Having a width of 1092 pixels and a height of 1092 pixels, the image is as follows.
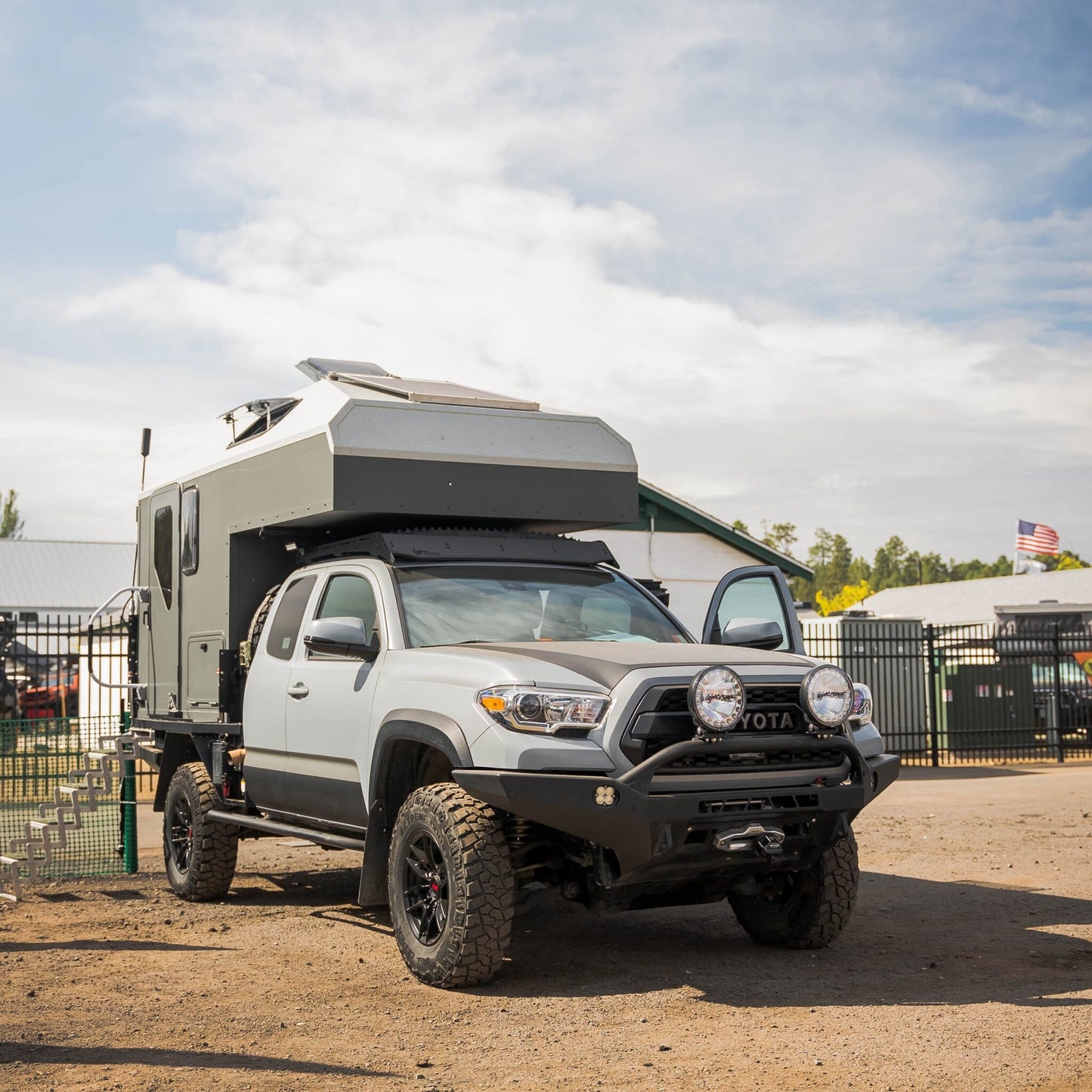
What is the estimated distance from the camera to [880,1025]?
213 inches

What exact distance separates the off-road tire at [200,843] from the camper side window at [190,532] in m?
1.40

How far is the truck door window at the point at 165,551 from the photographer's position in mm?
9930

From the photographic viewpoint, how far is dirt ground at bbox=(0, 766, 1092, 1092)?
490 cm

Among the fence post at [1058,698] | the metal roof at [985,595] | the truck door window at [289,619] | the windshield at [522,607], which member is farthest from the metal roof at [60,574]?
the windshield at [522,607]

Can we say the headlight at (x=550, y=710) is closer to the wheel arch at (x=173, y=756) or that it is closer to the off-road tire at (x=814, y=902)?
the off-road tire at (x=814, y=902)

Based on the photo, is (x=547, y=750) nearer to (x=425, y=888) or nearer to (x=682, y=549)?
(x=425, y=888)

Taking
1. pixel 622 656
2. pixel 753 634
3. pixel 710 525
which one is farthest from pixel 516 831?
pixel 710 525

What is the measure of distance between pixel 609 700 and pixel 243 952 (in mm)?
2774

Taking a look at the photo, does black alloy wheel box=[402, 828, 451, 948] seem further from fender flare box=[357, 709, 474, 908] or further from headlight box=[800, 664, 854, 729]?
headlight box=[800, 664, 854, 729]

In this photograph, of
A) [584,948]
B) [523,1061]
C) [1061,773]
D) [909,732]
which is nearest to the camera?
[523,1061]

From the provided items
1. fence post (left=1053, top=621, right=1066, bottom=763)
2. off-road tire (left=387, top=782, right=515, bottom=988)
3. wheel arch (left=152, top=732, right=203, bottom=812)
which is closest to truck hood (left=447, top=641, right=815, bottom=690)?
off-road tire (left=387, top=782, right=515, bottom=988)

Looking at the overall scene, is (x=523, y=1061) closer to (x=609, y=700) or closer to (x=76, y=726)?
(x=609, y=700)

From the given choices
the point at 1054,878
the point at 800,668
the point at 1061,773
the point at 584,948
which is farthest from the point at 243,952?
the point at 1061,773

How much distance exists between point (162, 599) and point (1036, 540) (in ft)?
124
